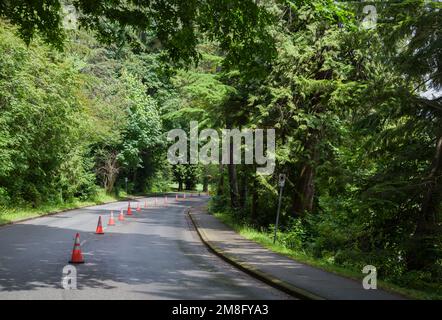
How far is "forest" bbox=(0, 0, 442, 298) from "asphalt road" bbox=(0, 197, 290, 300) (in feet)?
11.8

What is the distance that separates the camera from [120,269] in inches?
475

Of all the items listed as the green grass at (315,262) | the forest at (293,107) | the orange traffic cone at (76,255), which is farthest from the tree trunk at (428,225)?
the orange traffic cone at (76,255)

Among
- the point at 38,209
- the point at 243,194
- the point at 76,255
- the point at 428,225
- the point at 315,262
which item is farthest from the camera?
the point at 243,194

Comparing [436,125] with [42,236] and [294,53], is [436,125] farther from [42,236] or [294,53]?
[42,236]

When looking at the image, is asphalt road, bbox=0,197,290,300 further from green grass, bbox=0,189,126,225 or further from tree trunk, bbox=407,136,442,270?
tree trunk, bbox=407,136,442,270

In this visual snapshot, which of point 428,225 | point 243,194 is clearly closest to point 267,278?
point 428,225

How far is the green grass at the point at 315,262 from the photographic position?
10026mm

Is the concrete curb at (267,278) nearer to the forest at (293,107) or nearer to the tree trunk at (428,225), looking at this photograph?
the forest at (293,107)

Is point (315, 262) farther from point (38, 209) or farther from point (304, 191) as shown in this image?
point (38, 209)

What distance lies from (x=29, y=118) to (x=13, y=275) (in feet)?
51.5

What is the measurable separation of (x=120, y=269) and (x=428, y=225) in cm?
733

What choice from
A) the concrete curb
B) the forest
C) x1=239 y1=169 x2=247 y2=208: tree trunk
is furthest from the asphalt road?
x1=239 y1=169 x2=247 y2=208: tree trunk

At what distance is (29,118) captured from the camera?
2494 cm
